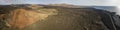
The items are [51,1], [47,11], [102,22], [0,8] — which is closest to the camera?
[102,22]

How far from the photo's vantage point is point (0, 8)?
1.78 meters

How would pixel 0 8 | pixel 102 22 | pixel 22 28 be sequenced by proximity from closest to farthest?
pixel 22 28
pixel 102 22
pixel 0 8

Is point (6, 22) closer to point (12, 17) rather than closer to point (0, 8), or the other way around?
point (12, 17)

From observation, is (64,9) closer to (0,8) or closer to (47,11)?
(47,11)

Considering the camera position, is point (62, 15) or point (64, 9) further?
point (64, 9)

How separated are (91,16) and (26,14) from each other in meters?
0.57

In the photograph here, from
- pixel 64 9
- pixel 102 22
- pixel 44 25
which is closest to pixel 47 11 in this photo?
pixel 64 9

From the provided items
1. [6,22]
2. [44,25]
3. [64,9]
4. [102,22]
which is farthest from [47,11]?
[102,22]

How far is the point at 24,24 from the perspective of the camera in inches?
55.6

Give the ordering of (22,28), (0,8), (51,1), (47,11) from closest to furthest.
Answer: (22,28) < (47,11) < (0,8) < (51,1)

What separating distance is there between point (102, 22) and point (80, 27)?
22 centimetres

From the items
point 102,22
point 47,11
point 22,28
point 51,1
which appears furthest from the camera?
point 51,1

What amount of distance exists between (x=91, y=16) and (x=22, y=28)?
597mm

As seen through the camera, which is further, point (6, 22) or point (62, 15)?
point (62, 15)
